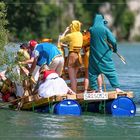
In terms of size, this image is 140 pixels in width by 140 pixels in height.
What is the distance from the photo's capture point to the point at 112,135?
14.5 m

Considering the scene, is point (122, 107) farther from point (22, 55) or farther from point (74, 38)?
point (22, 55)

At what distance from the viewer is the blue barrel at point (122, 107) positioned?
56.9 feet

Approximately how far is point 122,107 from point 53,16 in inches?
2524

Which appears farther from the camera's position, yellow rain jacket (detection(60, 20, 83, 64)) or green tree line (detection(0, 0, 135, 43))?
green tree line (detection(0, 0, 135, 43))

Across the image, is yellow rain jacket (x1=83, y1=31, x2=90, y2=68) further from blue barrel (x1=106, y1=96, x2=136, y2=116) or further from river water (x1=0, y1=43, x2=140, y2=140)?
blue barrel (x1=106, y1=96, x2=136, y2=116)

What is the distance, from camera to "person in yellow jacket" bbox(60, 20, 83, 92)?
62.6ft

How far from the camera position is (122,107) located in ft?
57.1

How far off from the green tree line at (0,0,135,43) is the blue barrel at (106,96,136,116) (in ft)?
119

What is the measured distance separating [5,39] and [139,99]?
420cm

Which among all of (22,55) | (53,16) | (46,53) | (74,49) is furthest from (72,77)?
(53,16)

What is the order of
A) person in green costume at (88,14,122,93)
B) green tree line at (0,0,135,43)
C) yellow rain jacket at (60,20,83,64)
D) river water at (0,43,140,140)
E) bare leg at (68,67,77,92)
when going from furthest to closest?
green tree line at (0,0,135,43), bare leg at (68,67,77,92), yellow rain jacket at (60,20,83,64), person in green costume at (88,14,122,93), river water at (0,43,140,140)

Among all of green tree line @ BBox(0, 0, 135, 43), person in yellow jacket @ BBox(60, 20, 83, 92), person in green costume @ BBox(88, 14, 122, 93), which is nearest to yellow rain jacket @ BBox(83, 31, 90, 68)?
person in yellow jacket @ BBox(60, 20, 83, 92)

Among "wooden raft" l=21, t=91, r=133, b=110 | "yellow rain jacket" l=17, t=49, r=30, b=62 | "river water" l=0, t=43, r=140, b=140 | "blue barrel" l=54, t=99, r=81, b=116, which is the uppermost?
"yellow rain jacket" l=17, t=49, r=30, b=62

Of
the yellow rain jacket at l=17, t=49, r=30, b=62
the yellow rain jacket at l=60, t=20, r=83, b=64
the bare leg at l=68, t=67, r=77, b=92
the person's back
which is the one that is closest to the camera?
the yellow rain jacket at l=17, t=49, r=30, b=62
